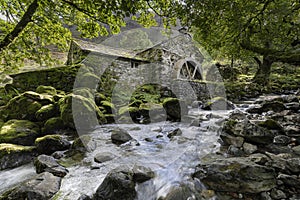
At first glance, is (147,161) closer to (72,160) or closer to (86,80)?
(72,160)

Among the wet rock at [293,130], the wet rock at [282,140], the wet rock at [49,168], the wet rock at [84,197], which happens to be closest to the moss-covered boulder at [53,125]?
the wet rock at [49,168]

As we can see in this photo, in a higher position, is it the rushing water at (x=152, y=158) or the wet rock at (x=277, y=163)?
the wet rock at (x=277, y=163)

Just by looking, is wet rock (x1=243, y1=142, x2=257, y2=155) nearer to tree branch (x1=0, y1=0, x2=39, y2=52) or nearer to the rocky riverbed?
the rocky riverbed

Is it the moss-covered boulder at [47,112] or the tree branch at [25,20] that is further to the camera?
the moss-covered boulder at [47,112]

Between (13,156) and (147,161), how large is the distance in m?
2.90

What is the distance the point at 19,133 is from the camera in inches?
175

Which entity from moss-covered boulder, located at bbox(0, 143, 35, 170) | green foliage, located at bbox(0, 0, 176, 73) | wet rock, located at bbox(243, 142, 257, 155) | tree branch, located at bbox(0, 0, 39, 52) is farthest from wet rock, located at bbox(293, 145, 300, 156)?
tree branch, located at bbox(0, 0, 39, 52)

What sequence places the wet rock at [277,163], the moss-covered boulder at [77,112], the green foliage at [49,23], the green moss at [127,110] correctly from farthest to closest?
the green moss at [127,110], the moss-covered boulder at [77,112], the green foliage at [49,23], the wet rock at [277,163]

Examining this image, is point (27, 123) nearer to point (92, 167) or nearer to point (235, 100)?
point (92, 167)

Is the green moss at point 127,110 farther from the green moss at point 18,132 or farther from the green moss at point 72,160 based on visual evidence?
the green moss at point 72,160

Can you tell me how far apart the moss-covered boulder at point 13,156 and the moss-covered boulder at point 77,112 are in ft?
6.01

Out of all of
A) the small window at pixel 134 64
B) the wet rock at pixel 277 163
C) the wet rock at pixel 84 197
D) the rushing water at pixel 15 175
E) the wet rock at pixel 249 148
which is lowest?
the rushing water at pixel 15 175

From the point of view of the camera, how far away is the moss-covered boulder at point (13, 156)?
3.37 meters

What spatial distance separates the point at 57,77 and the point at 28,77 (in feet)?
4.55
